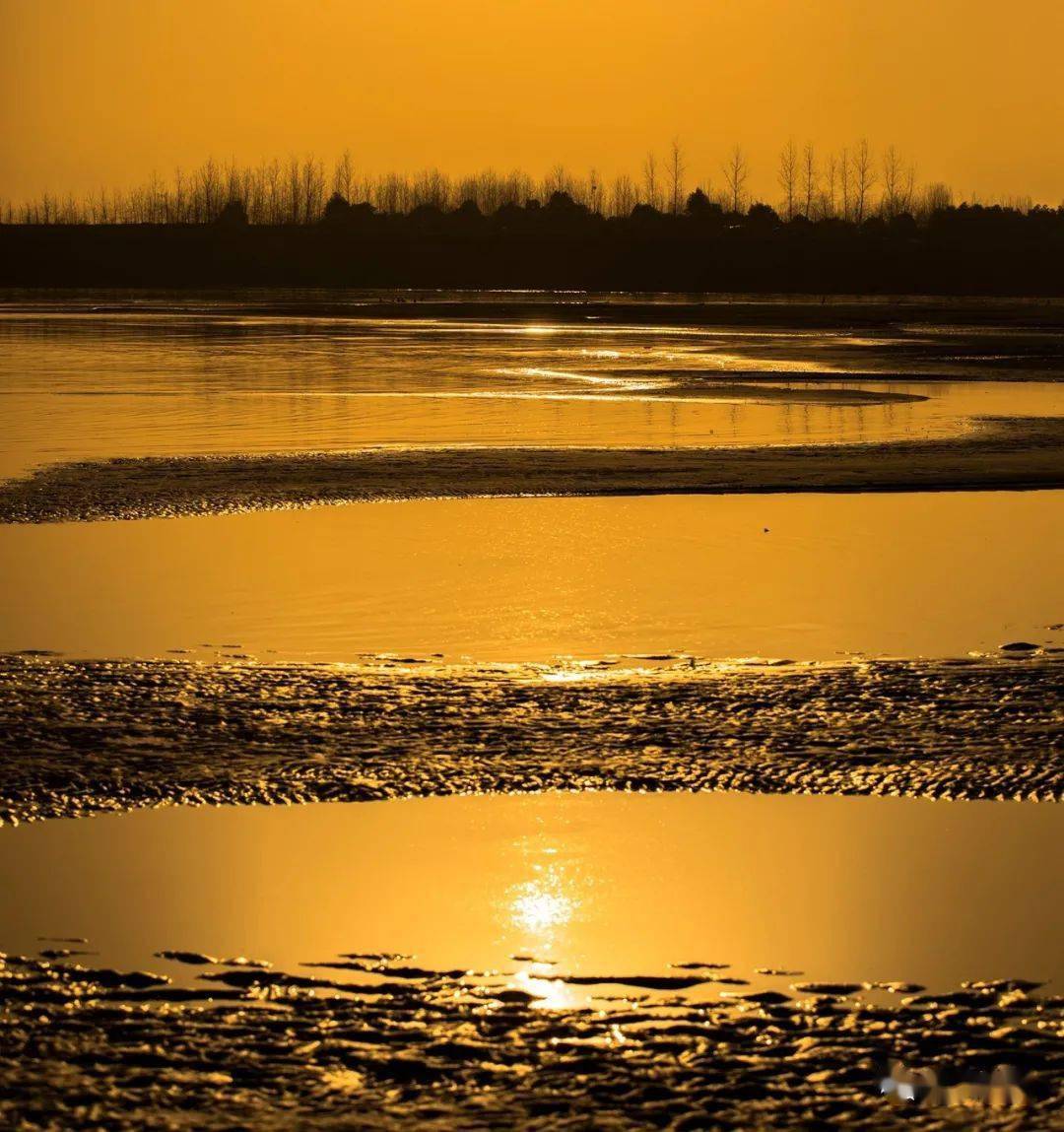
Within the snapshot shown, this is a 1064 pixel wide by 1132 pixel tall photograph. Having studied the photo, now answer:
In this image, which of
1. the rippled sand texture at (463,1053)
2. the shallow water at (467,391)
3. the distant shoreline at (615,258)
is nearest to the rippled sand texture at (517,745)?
the rippled sand texture at (463,1053)

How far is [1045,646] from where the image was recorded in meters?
11.7

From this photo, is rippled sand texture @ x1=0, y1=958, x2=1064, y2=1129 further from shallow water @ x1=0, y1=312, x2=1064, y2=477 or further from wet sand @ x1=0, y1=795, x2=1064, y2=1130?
shallow water @ x1=0, y1=312, x2=1064, y2=477

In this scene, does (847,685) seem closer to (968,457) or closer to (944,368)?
(968,457)

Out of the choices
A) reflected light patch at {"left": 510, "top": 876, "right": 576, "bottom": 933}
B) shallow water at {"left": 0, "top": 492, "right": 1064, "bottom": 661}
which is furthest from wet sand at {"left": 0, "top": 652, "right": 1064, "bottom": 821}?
reflected light patch at {"left": 510, "top": 876, "right": 576, "bottom": 933}

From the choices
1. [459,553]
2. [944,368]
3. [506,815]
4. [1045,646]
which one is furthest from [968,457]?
[944,368]

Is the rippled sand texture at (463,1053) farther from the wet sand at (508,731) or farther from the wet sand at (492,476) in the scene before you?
the wet sand at (492,476)

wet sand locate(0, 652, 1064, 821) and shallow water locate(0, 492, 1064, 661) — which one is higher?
shallow water locate(0, 492, 1064, 661)

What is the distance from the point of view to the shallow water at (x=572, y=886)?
21.2ft

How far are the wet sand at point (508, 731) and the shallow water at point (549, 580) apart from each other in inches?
28.1

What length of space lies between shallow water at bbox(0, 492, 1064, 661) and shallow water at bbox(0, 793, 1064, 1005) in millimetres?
3345

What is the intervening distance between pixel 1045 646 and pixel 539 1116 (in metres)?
7.38

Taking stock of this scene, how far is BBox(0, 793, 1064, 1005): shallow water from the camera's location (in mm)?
6453

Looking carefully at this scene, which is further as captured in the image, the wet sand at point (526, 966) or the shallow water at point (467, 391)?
the shallow water at point (467, 391)

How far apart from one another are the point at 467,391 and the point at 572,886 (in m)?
28.0
